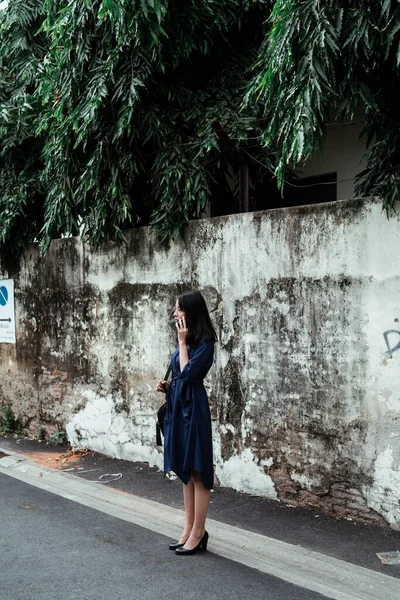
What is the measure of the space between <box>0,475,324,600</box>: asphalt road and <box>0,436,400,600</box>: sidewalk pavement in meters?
0.19

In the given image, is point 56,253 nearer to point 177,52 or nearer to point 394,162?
point 177,52

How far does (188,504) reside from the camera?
4.61 metres

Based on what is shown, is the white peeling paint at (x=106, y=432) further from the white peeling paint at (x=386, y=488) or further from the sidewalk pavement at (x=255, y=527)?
the white peeling paint at (x=386, y=488)

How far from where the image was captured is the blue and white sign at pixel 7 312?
897 cm

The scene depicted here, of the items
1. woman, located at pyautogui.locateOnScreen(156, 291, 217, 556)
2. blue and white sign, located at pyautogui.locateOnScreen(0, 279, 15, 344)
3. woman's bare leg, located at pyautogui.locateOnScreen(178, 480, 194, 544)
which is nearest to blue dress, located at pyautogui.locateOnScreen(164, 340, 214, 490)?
woman, located at pyautogui.locateOnScreen(156, 291, 217, 556)

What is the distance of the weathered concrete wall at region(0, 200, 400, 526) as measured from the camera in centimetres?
490

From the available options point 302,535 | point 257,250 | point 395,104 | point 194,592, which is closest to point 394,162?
point 395,104

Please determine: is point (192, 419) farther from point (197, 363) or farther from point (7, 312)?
point (7, 312)

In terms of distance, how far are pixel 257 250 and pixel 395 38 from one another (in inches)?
82.5

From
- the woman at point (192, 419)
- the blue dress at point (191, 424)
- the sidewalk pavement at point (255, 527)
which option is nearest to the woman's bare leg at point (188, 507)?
the woman at point (192, 419)

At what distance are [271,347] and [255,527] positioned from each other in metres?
1.54

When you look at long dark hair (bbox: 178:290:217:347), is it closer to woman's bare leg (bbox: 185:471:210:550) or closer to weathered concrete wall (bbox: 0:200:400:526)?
woman's bare leg (bbox: 185:471:210:550)

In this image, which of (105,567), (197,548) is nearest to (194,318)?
(197,548)

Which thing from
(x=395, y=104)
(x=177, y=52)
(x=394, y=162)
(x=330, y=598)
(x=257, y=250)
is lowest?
(x=330, y=598)
